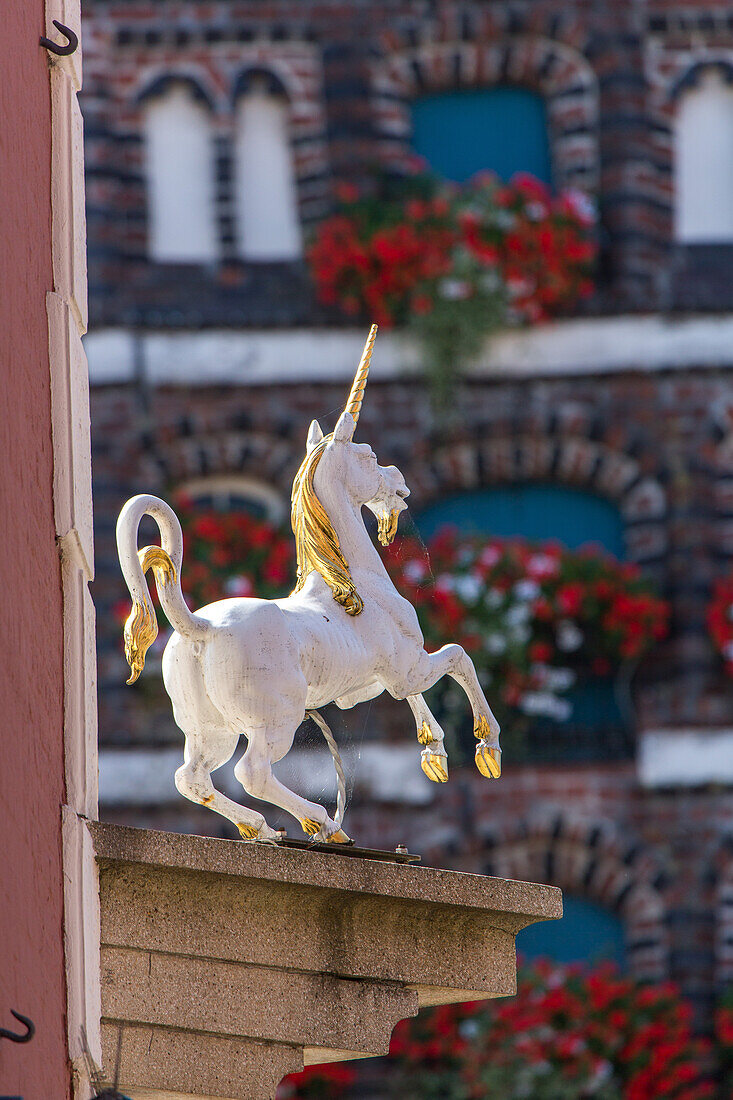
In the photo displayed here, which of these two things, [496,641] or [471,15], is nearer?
[496,641]

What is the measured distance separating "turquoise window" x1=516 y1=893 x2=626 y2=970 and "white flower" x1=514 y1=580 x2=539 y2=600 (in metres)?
1.96

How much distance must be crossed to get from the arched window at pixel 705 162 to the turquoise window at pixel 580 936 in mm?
4721

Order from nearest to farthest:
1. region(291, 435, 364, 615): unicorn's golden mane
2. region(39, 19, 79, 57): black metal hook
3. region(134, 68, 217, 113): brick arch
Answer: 1. region(39, 19, 79, 57): black metal hook
2. region(291, 435, 364, 615): unicorn's golden mane
3. region(134, 68, 217, 113): brick arch

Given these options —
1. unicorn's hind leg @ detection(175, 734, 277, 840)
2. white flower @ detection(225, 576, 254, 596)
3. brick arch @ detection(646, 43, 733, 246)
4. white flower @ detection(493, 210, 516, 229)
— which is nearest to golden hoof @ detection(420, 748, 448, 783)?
unicorn's hind leg @ detection(175, 734, 277, 840)

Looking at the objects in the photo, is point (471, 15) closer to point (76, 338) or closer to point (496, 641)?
point (496, 641)

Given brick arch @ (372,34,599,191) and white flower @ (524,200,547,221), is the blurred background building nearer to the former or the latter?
brick arch @ (372,34,599,191)

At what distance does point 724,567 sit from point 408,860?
32.7 feet

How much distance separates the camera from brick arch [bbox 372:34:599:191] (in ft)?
55.9

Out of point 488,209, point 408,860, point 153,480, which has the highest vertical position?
point 488,209

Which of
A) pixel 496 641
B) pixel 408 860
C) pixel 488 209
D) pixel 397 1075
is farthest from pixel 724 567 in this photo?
pixel 408 860

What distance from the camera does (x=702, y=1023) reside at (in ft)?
50.4

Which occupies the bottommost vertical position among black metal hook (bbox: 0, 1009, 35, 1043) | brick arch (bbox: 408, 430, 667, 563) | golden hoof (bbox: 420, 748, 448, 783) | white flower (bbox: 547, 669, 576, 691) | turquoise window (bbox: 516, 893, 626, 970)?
black metal hook (bbox: 0, 1009, 35, 1043)

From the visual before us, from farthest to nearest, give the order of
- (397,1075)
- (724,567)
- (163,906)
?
(724,567)
(397,1075)
(163,906)

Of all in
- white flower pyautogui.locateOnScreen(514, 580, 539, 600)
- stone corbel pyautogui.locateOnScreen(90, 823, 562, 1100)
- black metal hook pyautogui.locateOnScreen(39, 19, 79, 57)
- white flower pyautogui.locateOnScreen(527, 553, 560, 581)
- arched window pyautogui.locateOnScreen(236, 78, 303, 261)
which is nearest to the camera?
stone corbel pyautogui.locateOnScreen(90, 823, 562, 1100)
